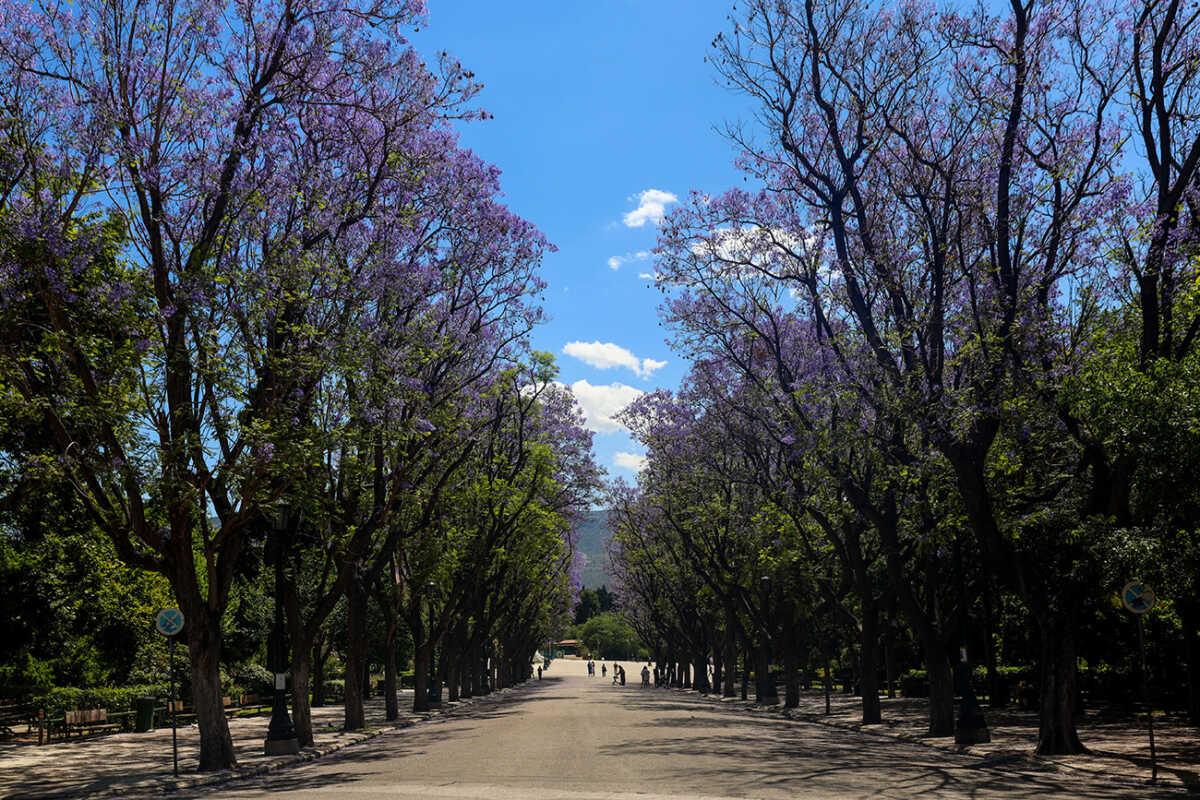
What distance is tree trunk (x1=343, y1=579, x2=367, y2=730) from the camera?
26.8 meters

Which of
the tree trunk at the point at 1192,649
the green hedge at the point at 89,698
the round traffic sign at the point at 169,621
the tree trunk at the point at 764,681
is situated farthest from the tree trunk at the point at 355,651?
the tree trunk at the point at 764,681

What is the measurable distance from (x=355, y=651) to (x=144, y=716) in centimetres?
1028

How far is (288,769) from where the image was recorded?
19359 mm

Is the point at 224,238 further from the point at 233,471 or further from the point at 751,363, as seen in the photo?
the point at 751,363

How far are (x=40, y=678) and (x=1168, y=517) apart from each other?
36105mm

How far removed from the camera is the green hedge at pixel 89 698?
98.9 ft

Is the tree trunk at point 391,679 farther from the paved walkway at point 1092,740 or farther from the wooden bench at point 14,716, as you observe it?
the paved walkway at point 1092,740

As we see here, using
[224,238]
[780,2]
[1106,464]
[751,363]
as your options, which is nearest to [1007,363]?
[1106,464]

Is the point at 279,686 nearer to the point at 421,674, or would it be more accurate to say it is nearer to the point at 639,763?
the point at 639,763

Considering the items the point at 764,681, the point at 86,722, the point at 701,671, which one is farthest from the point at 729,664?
the point at 86,722

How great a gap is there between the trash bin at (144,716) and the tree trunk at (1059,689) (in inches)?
1062

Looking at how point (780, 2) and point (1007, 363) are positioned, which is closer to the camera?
point (1007, 363)

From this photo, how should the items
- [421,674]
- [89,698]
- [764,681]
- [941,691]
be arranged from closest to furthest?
[941,691], [89,698], [421,674], [764,681]

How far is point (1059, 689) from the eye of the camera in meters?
18.2
